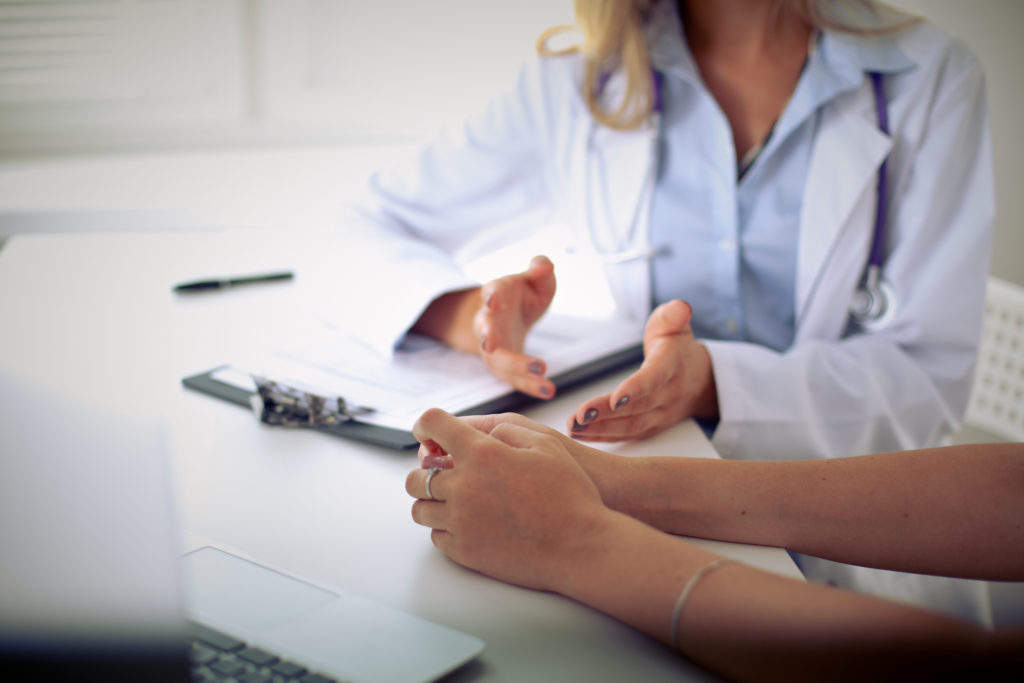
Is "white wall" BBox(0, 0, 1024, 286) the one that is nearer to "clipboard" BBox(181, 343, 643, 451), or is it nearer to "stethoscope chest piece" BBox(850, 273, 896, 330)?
"clipboard" BBox(181, 343, 643, 451)

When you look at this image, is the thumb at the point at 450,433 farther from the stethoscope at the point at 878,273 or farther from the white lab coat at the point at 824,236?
the stethoscope at the point at 878,273

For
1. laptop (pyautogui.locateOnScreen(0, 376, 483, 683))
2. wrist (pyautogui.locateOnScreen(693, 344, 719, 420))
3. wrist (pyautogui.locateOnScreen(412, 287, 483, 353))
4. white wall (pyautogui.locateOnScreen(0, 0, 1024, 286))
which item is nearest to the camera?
laptop (pyautogui.locateOnScreen(0, 376, 483, 683))

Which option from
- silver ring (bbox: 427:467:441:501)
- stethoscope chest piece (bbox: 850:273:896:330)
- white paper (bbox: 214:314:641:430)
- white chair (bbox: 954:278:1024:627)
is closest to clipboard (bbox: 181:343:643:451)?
white paper (bbox: 214:314:641:430)

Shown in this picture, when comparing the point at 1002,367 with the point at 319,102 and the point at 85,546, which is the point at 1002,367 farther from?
the point at 319,102

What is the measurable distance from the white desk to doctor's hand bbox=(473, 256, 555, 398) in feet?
0.12

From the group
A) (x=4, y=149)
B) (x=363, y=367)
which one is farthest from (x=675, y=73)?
(x=4, y=149)

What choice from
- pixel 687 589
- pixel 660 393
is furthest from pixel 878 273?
pixel 687 589

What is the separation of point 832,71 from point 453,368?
24.4 inches

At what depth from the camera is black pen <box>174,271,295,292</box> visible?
3.48 feet

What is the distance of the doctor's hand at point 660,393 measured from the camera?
607mm

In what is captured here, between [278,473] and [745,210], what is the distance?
27.6 inches

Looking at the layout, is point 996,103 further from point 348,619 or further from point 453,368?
point 348,619

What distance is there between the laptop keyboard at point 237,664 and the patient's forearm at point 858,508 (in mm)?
233

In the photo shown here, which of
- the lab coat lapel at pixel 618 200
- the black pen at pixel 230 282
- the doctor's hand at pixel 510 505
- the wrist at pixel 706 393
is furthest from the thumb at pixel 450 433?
the black pen at pixel 230 282
